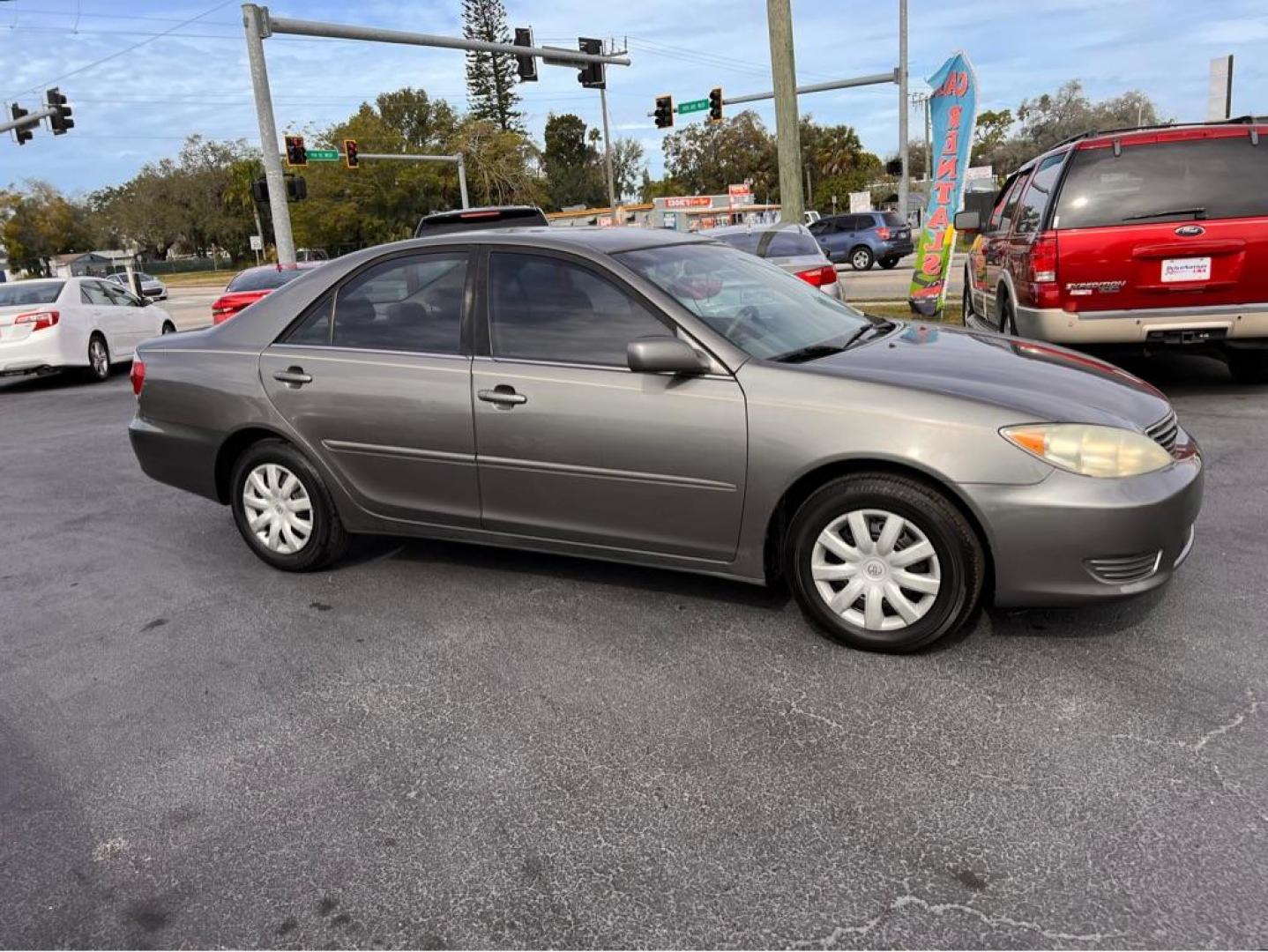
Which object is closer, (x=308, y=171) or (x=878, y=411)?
(x=878, y=411)

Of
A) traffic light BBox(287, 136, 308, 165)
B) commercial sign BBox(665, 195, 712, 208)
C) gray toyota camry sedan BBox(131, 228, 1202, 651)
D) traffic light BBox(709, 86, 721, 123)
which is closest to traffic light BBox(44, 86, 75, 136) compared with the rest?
traffic light BBox(287, 136, 308, 165)

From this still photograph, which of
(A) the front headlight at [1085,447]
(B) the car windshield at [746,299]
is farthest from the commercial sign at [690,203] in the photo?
(A) the front headlight at [1085,447]

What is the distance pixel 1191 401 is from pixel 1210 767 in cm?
544

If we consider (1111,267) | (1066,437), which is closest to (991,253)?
(1111,267)

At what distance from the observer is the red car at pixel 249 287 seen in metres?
14.1

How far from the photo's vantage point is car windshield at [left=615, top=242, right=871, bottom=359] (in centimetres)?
392

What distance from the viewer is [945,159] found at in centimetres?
1270

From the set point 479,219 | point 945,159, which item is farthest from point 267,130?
point 945,159

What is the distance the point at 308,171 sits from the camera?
231 ft

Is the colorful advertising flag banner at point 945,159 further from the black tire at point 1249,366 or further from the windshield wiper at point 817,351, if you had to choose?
the windshield wiper at point 817,351

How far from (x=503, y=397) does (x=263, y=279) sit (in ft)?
42.1

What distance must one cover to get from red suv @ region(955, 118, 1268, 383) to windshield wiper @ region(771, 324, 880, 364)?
128 inches

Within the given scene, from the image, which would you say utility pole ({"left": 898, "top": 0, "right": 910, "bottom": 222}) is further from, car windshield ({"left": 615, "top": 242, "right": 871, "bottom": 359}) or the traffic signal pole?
car windshield ({"left": 615, "top": 242, "right": 871, "bottom": 359})

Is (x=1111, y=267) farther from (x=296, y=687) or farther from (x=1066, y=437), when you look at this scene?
(x=296, y=687)
